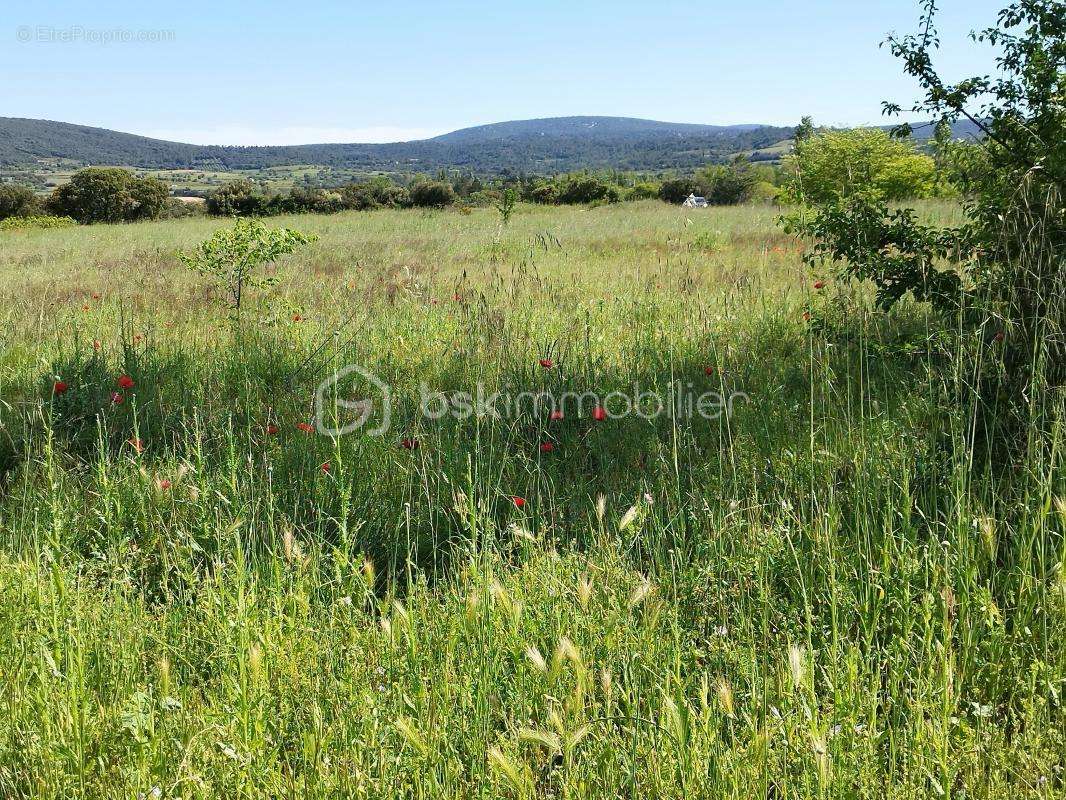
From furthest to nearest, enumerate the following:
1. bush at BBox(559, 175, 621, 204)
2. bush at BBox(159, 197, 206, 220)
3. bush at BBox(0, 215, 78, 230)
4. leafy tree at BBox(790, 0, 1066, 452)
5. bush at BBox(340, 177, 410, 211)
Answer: bush at BBox(559, 175, 621, 204)
bush at BBox(159, 197, 206, 220)
bush at BBox(340, 177, 410, 211)
bush at BBox(0, 215, 78, 230)
leafy tree at BBox(790, 0, 1066, 452)

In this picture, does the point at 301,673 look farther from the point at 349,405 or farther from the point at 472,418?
the point at 349,405

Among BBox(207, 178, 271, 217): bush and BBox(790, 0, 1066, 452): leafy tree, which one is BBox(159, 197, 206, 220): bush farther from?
BBox(790, 0, 1066, 452): leafy tree

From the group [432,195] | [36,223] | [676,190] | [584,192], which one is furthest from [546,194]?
[36,223]

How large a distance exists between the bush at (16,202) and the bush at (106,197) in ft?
2.87

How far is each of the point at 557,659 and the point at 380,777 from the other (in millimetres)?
413

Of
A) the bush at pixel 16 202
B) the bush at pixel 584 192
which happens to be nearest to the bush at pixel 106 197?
the bush at pixel 16 202

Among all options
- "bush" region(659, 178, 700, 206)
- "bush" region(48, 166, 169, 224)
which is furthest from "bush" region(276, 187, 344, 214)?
"bush" region(659, 178, 700, 206)

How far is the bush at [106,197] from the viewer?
37.5 m

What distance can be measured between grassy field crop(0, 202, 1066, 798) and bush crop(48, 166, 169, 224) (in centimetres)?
3803

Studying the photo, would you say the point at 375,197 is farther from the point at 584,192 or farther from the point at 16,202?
the point at 16,202

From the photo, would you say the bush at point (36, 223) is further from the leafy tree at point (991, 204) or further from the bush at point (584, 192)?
the leafy tree at point (991, 204)

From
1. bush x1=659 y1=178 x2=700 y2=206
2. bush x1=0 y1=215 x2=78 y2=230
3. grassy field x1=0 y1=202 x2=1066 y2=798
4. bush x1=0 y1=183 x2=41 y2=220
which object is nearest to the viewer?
grassy field x1=0 y1=202 x2=1066 y2=798

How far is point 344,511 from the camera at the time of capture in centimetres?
213

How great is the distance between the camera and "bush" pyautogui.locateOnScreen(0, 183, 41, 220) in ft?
128
